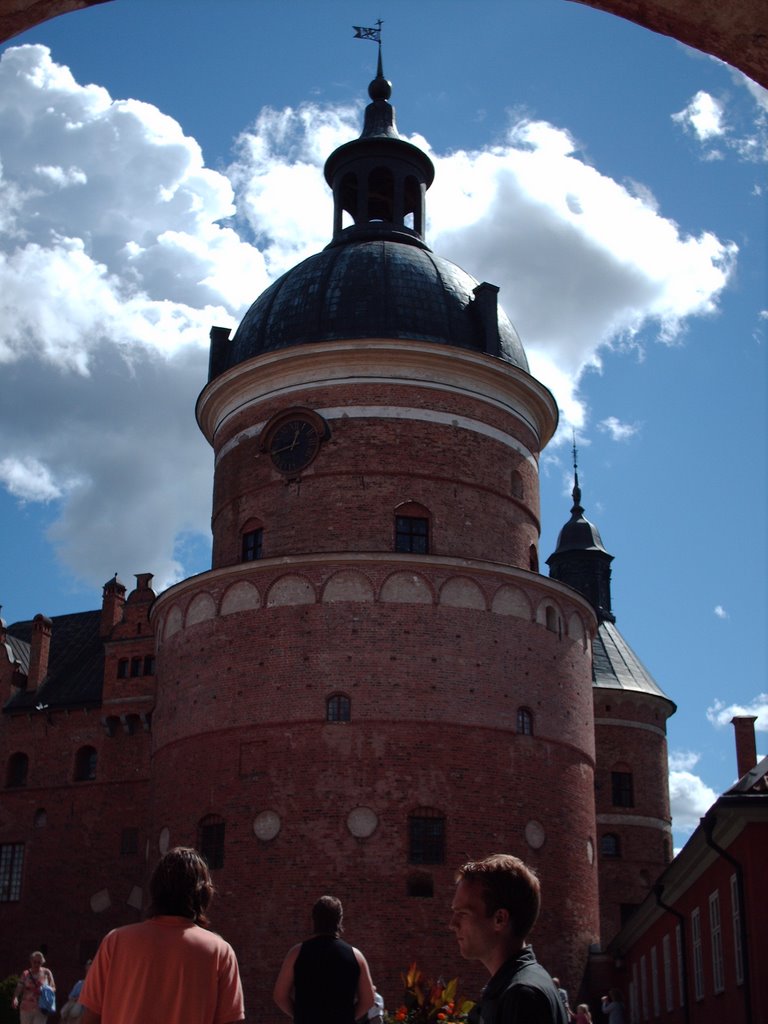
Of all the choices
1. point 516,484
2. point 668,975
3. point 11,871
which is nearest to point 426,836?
point 668,975

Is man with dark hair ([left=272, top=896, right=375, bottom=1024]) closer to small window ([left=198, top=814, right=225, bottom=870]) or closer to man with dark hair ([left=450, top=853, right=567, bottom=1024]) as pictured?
man with dark hair ([left=450, top=853, right=567, bottom=1024])

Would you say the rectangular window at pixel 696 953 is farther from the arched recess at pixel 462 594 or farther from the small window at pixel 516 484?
the small window at pixel 516 484

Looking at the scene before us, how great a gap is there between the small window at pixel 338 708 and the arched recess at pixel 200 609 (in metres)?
→ 3.86

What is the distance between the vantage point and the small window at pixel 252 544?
30678 mm

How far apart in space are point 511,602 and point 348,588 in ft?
12.7

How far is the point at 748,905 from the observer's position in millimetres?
16594

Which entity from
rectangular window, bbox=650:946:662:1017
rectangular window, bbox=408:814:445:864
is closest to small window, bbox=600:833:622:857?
rectangular window, bbox=650:946:662:1017

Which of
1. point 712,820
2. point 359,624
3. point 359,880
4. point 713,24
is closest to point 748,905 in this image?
point 712,820

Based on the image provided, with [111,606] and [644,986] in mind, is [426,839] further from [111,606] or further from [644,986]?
[111,606]

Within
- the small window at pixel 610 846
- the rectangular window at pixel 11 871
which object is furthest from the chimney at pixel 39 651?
the small window at pixel 610 846

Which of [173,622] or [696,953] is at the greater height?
[173,622]

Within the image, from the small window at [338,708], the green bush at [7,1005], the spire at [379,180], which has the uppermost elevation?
the spire at [379,180]

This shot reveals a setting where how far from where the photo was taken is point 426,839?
1025 inches

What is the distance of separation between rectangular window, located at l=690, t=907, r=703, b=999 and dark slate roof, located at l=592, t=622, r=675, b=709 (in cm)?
2120
